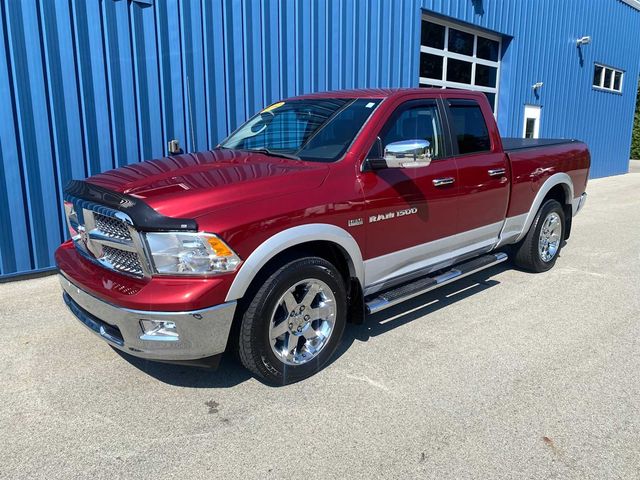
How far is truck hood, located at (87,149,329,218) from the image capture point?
2.89 meters

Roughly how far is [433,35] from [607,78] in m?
10.1

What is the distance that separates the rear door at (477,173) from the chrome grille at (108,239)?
2.71m

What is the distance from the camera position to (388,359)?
146 inches

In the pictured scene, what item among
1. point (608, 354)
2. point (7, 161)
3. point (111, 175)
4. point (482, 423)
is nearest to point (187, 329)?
point (111, 175)

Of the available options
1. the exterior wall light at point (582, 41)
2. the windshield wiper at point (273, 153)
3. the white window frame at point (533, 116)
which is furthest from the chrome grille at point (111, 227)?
the exterior wall light at point (582, 41)

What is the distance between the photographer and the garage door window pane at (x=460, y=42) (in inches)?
458

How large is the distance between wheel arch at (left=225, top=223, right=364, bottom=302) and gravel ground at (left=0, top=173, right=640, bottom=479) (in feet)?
2.43

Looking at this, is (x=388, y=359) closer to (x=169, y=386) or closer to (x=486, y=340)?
(x=486, y=340)

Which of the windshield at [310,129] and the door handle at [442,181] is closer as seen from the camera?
the windshield at [310,129]

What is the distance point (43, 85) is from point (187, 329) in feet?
13.4

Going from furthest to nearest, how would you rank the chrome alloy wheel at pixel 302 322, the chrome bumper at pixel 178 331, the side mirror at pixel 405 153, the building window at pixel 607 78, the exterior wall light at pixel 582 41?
the building window at pixel 607 78
the exterior wall light at pixel 582 41
the side mirror at pixel 405 153
the chrome alloy wheel at pixel 302 322
the chrome bumper at pixel 178 331

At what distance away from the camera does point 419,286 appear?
4.03m

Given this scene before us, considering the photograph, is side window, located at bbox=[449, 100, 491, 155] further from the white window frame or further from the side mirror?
the white window frame

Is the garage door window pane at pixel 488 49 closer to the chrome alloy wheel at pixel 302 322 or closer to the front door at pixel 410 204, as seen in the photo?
the front door at pixel 410 204
